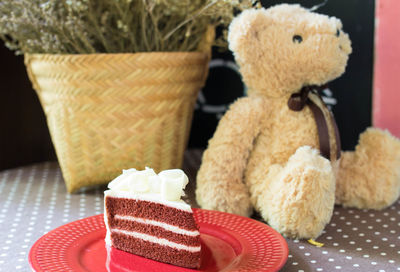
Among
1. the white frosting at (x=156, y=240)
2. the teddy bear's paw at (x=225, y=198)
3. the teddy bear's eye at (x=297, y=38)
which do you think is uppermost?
the teddy bear's eye at (x=297, y=38)

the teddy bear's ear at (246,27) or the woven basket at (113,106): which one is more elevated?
the teddy bear's ear at (246,27)

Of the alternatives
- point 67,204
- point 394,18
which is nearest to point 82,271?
point 67,204

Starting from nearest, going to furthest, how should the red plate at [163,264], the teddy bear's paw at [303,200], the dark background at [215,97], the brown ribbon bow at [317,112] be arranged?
the red plate at [163,264]
the teddy bear's paw at [303,200]
the brown ribbon bow at [317,112]
the dark background at [215,97]

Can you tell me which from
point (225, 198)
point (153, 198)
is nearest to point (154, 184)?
point (153, 198)

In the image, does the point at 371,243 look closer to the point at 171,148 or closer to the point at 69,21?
the point at 171,148

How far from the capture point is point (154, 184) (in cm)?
74

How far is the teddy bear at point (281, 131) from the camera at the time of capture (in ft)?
2.81

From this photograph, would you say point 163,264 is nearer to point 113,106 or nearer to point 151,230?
point 151,230

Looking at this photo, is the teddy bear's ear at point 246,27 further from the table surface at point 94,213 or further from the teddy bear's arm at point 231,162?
the table surface at point 94,213

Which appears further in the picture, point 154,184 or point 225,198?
point 225,198

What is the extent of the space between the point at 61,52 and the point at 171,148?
0.32 metres

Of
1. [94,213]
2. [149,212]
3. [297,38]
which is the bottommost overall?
[94,213]

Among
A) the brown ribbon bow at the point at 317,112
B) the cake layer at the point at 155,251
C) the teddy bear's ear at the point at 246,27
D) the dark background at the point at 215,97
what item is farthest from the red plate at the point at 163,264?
the dark background at the point at 215,97

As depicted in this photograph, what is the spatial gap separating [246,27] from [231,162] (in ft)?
0.83
